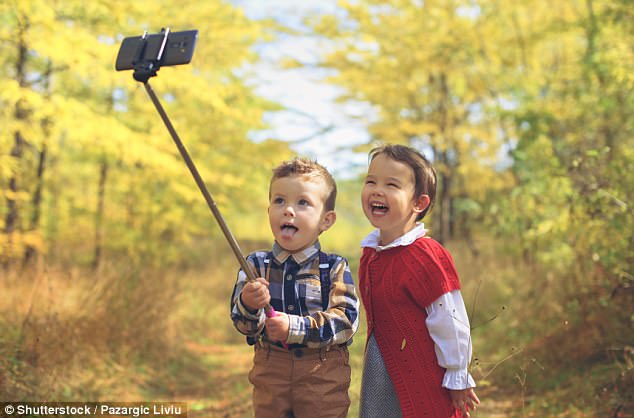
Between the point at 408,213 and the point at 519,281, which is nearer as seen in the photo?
the point at 408,213

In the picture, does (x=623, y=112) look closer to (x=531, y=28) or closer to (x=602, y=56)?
(x=602, y=56)

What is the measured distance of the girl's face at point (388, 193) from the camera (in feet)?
7.15

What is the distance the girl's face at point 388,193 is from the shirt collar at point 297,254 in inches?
9.3

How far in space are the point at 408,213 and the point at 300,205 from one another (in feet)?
1.35

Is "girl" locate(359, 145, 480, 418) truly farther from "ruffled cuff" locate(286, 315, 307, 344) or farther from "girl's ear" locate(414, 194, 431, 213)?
"ruffled cuff" locate(286, 315, 307, 344)

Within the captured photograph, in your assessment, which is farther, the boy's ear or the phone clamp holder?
the boy's ear

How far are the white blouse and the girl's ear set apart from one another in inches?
13.9

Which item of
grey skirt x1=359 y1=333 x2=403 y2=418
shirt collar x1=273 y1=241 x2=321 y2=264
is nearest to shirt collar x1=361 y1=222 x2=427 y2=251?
shirt collar x1=273 y1=241 x2=321 y2=264

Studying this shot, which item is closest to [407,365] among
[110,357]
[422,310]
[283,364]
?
[422,310]

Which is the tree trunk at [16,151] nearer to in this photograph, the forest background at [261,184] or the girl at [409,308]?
the forest background at [261,184]

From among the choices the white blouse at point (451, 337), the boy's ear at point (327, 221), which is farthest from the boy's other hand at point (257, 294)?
the white blouse at point (451, 337)

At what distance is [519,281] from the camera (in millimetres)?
7285

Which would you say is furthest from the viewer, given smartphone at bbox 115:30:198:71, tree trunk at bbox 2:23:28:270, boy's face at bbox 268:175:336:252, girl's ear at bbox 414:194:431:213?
tree trunk at bbox 2:23:28:270

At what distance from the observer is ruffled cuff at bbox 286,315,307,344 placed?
204cm
